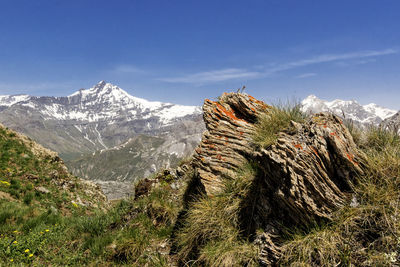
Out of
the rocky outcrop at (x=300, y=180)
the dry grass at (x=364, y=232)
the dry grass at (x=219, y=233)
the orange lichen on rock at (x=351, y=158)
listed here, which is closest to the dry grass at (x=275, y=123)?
the rocky outcrop at (x=300, y=180)

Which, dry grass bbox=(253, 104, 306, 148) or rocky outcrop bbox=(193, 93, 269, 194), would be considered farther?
rocky outcrop bbox=(193, 93, 269, 194)

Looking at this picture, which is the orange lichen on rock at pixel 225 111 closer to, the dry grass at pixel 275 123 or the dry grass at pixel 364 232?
the dry grass at pixel 275 123

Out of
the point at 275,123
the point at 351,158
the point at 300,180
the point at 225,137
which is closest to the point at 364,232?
the point at 300,180

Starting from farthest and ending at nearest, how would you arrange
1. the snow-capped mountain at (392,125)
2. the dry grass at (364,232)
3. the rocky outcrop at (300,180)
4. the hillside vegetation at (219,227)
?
the snow-capped mountain at (392,125) < the rocky outcrop at (300,180) < the hillside vegetation at (219,227) < the dry grass at (364,232)

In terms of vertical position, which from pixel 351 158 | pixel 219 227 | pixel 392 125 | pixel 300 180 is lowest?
pixel 219 227

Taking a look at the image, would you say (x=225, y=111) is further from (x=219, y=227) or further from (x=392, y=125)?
(x=392, y=125)

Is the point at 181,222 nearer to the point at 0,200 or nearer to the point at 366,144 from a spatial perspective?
the point at 366,144

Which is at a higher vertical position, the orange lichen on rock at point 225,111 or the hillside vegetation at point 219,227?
the orange lichen on rock at point 225,111

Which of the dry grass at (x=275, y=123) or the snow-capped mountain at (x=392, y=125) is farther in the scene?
the dry grass at (x=275, y=123)

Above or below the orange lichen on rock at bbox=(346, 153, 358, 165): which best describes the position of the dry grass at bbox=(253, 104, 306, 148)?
above

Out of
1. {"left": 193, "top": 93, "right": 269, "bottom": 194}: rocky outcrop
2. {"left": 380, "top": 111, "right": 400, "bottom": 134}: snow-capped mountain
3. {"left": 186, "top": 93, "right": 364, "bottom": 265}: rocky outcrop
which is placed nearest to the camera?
{"left": 186, "top": 93, "right": 364, "bottom": 265}: rocky outcrop

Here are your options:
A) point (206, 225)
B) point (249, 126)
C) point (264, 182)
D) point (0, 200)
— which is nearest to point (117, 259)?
Answer: point (206, 225)

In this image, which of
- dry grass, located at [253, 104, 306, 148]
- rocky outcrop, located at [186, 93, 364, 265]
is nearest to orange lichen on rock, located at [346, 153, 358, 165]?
rocky outcrop, located at [186, 93, 364, 265]

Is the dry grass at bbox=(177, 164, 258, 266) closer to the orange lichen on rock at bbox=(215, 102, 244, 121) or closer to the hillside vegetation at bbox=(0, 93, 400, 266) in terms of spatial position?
the hillside vegetation at bbox=(0, 93, 400, 266)
